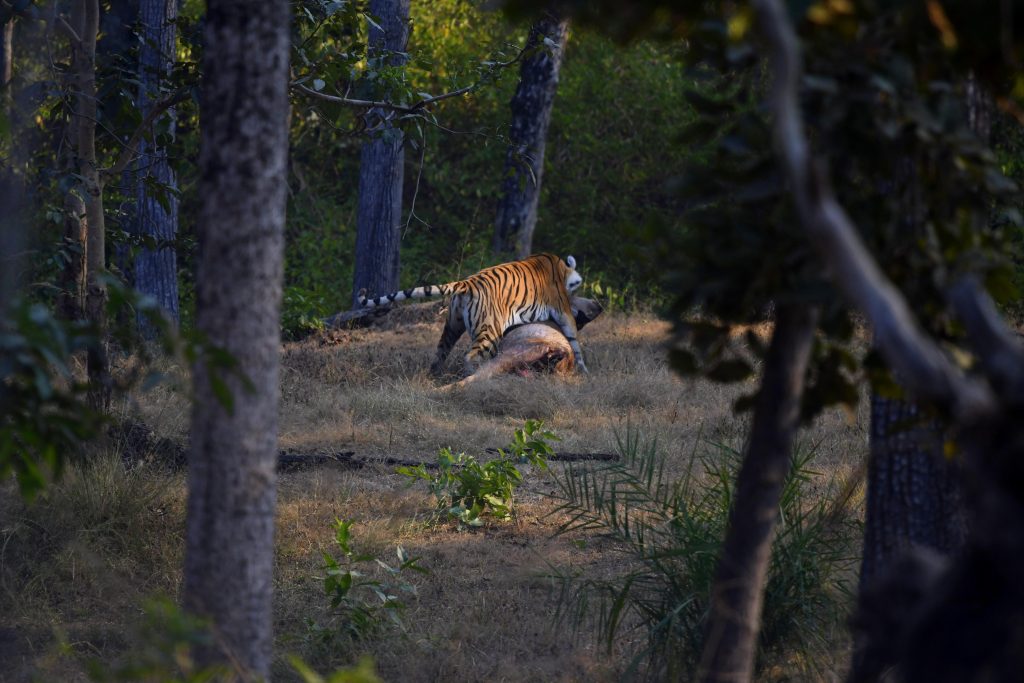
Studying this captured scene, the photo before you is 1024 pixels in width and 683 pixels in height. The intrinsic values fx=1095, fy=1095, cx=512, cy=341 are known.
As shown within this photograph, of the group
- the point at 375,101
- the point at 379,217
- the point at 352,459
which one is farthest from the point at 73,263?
the point at 379,217

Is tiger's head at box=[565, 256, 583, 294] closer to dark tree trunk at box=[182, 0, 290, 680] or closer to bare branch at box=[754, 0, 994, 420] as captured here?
dark tree trunk at box=[182, 0, 290, 680]

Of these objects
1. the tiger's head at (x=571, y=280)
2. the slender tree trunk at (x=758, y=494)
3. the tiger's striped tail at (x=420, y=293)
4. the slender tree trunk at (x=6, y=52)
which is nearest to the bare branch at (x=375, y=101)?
the slender tree trunk at (x=6, y=52)

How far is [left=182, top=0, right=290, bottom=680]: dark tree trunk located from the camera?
2.32 meters

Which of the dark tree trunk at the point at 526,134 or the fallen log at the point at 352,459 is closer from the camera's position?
the fallen log at the point at 352,459

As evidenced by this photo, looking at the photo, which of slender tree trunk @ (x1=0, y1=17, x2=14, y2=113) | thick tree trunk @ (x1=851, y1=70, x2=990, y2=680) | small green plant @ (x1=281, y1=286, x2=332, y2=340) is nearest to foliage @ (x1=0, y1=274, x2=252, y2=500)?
thick tree trunk @ (x1=851, y1=70, x2=990, y2=680)

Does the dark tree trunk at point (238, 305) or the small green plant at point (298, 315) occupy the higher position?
the dark tree trunk at point (238, 305)

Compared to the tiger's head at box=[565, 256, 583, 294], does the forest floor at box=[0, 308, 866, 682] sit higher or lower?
lower

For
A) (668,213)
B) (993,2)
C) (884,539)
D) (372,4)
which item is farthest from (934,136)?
(668,213)

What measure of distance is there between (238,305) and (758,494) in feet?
3.93

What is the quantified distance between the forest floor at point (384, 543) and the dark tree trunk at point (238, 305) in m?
0.27

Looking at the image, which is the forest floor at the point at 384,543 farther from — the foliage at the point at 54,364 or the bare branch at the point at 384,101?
the bare branch at the point at 384,101

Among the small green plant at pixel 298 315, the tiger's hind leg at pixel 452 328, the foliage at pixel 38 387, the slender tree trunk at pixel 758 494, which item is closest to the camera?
the foliage at pixel 38 387

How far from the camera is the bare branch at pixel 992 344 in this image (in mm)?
1592

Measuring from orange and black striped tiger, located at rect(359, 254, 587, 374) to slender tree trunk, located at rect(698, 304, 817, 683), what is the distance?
23.6 ft
